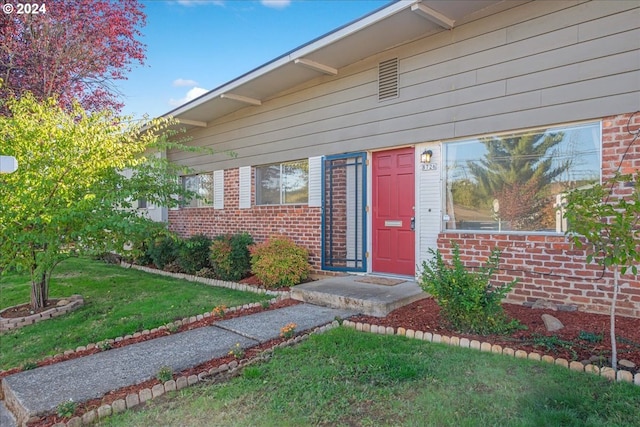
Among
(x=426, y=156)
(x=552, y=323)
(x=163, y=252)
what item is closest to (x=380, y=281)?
(x=426, y=156)

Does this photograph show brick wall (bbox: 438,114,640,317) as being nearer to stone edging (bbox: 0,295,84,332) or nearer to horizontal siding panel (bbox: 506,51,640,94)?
horizontal siding panel (bbox: 506,51,640,94)

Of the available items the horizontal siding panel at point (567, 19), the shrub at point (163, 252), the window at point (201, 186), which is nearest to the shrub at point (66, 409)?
the horizontal siding panel at point (567, 19)

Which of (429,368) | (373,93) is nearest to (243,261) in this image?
(373,93)

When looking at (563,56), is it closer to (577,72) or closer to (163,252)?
(577,72)

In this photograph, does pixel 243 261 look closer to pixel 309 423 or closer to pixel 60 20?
pixel 309 423

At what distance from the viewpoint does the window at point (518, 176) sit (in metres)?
4.57

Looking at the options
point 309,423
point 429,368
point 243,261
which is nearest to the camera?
point 309,423

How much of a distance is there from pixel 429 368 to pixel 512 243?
8.28ft

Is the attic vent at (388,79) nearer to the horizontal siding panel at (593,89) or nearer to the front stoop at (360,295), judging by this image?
the horizontal siding panel at (593,89)

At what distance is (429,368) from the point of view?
3176mm

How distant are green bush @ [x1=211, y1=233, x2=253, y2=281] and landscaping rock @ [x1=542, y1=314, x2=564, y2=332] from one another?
16.7 ft

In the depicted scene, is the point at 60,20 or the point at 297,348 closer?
the point at 297,348

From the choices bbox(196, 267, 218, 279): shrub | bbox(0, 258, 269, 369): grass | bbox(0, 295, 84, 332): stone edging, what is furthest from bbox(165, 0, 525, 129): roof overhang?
bbox(0, 295, 84, 332): stone edging

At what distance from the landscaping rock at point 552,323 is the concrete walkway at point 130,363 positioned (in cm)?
215
